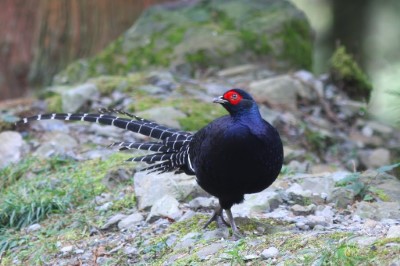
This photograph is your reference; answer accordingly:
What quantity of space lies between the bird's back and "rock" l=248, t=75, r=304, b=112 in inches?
158

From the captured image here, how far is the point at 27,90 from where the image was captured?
11500 mm

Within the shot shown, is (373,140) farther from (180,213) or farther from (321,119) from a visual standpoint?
(180,213)

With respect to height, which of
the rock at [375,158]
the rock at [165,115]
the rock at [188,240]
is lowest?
the rock at [375,158]

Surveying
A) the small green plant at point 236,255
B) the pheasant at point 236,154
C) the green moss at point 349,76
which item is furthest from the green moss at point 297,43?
the small green plant at point 236,255

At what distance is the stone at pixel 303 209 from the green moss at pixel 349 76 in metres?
4.34

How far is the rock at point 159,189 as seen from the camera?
6.09 m

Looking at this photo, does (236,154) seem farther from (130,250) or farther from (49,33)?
(49,33)

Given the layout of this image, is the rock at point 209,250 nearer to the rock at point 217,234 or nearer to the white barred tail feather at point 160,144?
the rock at point 217,234

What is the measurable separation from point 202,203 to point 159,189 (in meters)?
0.40

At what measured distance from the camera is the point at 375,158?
27.7ft

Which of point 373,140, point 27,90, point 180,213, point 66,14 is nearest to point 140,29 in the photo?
point 66,14

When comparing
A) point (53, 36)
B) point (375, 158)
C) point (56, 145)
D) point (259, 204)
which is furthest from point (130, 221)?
point (53, 36)

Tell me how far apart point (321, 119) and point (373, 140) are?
0.69 m

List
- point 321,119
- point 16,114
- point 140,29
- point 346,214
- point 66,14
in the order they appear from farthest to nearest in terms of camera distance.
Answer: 1. point 66,14
2. point 140,29
3. point 321,119
4. point 16,114
5. point 346,214
